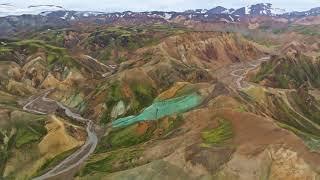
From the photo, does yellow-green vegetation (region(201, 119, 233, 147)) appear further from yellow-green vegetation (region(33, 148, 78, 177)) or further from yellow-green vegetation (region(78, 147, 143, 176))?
yellow-green vegetation (region(33, 148, 78, 177))

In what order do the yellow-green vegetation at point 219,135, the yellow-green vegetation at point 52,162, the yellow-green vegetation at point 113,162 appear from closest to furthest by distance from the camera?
the yellow-green vegetation at point 219,135, the yellow-green vegetation at point 113,162, the yellow-green vegetation at point 52,162

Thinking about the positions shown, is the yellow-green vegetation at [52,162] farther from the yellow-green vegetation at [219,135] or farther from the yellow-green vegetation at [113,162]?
the yellow-green vegetation at [219,135]

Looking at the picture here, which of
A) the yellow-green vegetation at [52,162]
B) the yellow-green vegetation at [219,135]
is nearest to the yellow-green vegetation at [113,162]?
the yellow-green vegetation at [219,135]

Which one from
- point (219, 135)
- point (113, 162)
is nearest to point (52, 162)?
point (113, 162)

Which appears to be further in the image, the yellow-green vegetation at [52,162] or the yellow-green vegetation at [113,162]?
the yellow-green vegetation at [52,162]

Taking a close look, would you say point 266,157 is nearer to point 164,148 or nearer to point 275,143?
point 275,143

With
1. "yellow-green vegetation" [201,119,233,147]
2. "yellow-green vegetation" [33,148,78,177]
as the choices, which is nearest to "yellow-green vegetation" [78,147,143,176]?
"yellow-green vegetation" [201,119,233,147]

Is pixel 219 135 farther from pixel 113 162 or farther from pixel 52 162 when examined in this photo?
pixel 52 162

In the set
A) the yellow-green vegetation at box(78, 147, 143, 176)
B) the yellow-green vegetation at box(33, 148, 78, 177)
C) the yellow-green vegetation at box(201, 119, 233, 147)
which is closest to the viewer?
the yellow-green vegetation at box(201, 119, 233, 147)
